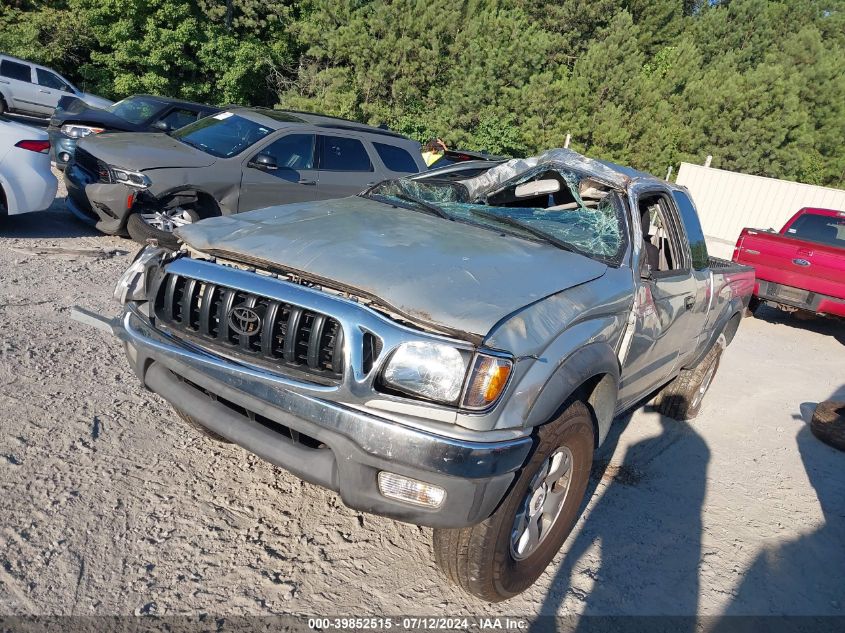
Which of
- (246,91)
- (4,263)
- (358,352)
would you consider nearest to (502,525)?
(358,352)

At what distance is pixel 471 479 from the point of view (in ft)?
7.29

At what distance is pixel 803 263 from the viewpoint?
8.41 m

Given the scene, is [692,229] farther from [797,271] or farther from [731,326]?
[797,271]

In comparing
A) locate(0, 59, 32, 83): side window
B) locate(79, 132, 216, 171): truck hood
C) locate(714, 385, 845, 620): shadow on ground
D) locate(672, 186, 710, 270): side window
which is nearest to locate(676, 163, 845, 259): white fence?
locate(672, 186, 710, 270): side window

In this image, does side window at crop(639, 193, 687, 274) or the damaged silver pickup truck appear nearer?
the damaged silver pickup truck

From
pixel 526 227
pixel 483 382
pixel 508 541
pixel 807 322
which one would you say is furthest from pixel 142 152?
pixel 807 322

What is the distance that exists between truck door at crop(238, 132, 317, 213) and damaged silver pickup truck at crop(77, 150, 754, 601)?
4.02 m

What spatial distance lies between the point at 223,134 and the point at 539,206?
4797mm

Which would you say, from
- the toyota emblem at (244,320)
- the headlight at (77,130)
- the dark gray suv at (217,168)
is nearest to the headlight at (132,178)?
the dark gray suv at (217,168)

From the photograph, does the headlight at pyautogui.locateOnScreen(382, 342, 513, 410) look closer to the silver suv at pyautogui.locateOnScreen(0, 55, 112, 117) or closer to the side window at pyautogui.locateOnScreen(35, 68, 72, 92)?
the silver suv at pyautogui.locateOnScreen(0, 55, 112, 117)

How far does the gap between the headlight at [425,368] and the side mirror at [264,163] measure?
5425 mm

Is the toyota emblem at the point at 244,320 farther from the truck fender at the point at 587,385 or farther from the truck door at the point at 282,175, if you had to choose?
the truck door at the point at 282,175

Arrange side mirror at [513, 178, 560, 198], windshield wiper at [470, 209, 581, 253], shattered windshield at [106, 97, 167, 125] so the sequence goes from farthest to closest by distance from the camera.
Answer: shattered windshield at [106, 97, 167, 125] < side mirror at [513, 178, 560, 198] < windshield wiper at [470, 209, 581, 253]

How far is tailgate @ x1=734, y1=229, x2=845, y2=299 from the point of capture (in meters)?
8.19
